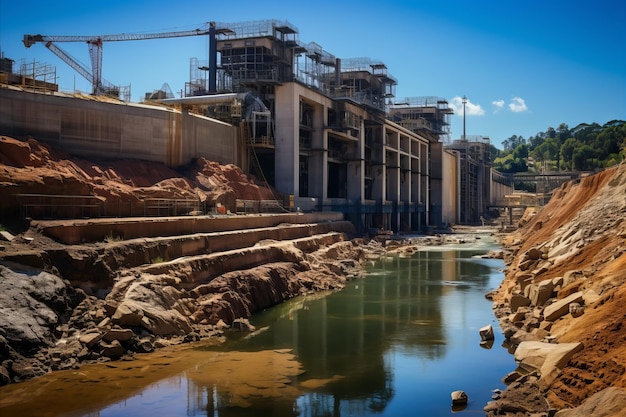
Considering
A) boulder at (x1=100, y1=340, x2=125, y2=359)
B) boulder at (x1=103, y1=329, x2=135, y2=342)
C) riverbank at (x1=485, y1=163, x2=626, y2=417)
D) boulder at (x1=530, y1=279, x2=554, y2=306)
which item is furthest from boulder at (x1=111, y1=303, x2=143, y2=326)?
boulder at (x1=530, y1=279, x2=554, y2=306)

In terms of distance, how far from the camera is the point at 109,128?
3741 centimetres

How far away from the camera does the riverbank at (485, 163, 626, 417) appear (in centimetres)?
1325

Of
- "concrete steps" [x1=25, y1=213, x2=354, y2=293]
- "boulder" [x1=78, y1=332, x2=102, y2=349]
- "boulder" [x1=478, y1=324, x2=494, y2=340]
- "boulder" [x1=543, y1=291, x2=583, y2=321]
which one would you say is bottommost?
"boulder" [x1=478, y1=324, x2=494, y2=340]

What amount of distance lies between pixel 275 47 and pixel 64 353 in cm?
4541

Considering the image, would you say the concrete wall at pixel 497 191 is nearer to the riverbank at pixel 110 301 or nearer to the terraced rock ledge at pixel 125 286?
the terraced rock ledge at pixel 125 286

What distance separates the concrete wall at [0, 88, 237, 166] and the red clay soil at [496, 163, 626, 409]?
24.2 meters

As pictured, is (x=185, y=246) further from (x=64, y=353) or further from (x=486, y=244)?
(x=486, y=244)

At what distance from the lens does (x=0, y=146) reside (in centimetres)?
2906

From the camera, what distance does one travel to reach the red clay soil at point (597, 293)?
1345 centimetres

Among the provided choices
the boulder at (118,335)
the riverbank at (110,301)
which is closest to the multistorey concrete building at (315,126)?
the riverbank at (110,301)

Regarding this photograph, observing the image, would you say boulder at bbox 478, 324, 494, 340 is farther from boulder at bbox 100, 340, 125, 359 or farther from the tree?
the tree

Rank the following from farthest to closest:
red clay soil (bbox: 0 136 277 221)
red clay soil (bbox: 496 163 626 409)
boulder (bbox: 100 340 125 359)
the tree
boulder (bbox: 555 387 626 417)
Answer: the tree < red clay soil (bbox: 0 136 277 221) < boulder (bbox: 100 340 125 359) < red clay soil (bbox: 496 163 626 409) < boulder (bbox: 555 387 626 417)

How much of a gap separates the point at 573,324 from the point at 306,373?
324 inches

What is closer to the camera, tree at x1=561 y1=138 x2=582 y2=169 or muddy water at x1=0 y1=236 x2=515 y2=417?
muddy water at x1=0 y1=236 x2=515 y2=417
